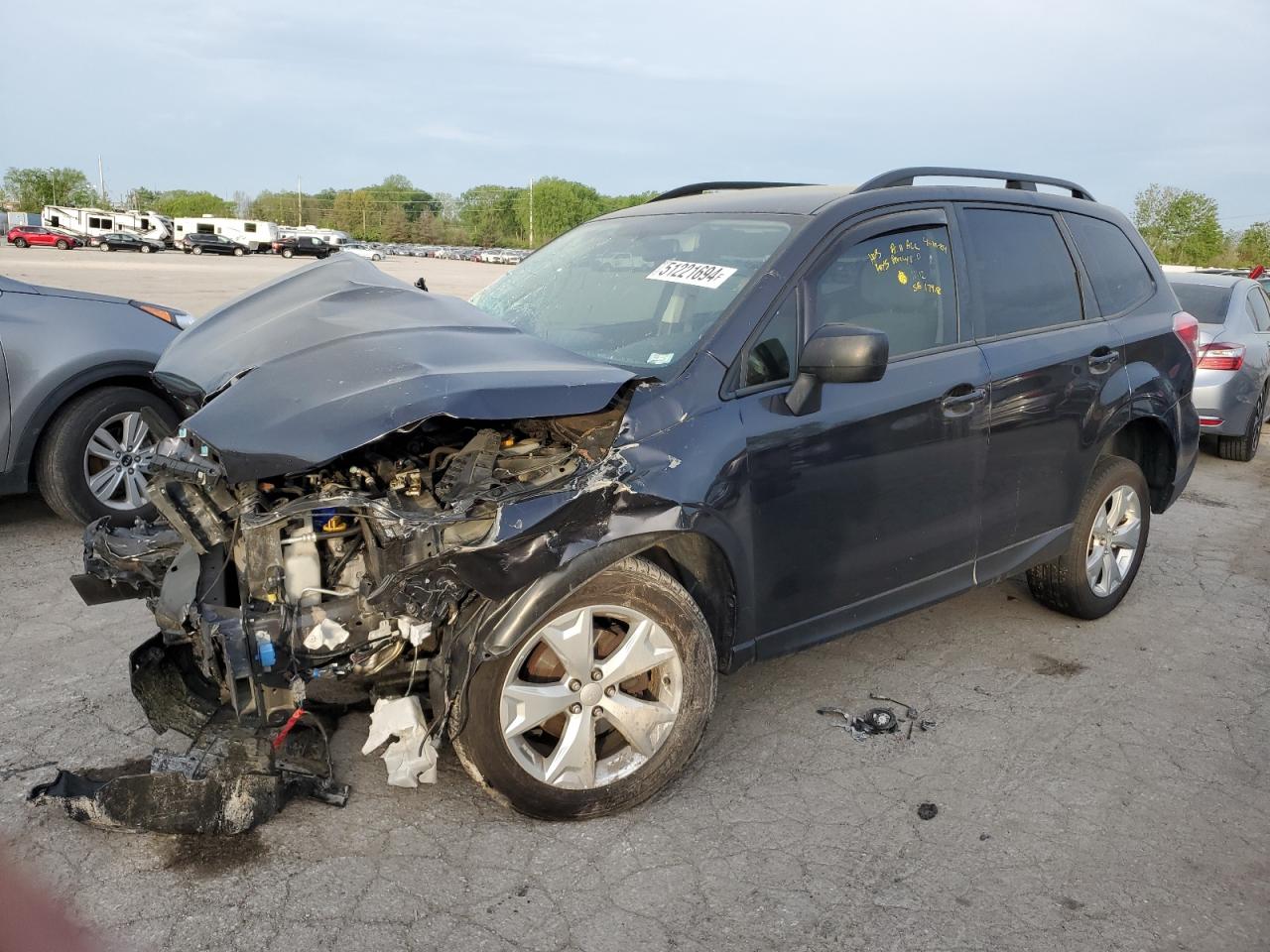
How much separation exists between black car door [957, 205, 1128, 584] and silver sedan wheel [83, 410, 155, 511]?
443 centimetres

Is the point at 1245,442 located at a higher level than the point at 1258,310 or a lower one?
lower

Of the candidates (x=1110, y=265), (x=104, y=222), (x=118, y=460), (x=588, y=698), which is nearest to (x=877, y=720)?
(x=588, y=698)

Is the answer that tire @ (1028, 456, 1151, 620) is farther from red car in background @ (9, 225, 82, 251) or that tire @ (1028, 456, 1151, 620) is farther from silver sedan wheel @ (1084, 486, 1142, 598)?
red car in background @ (9, 225, 82, 251)

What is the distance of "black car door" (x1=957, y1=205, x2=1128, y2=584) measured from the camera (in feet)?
13.2

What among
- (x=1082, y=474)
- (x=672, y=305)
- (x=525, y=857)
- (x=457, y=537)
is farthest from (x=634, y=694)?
(x=1082, y=474)

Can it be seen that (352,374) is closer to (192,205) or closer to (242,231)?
(242,231)

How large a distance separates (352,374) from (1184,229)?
50634 mm

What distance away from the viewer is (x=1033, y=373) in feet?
13.4

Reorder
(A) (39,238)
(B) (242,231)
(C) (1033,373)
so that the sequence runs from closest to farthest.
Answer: (C) (1033,373)
(A) (39,238)
(B) (242,231)

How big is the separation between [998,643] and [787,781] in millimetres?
1729

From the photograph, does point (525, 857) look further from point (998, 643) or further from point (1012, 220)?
point (1012, 220)

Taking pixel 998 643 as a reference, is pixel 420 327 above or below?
above

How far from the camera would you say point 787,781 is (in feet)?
11.1

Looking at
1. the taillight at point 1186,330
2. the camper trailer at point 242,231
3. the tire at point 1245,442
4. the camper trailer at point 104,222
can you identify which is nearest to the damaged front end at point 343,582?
the taillight at point 1186,330
